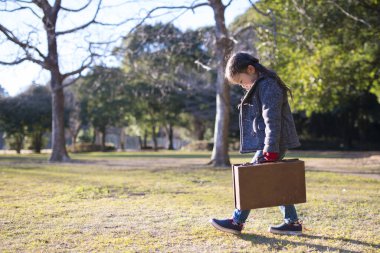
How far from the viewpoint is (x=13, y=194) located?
6.74 m

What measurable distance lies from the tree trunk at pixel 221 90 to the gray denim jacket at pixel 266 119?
868cm

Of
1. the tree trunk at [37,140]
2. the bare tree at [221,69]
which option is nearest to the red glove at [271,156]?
the bare tree at [221,69]

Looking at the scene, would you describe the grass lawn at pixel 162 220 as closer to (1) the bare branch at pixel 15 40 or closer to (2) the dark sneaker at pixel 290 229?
(2) the dark sneaker at pixel 290 229

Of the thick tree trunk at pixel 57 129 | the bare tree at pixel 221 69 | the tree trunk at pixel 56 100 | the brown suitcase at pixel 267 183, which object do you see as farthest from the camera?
the thick tree trunk at pixel 57 129

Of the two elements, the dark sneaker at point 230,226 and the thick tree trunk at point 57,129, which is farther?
the thick tree trunk at point 57,129

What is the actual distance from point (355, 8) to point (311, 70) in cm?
252

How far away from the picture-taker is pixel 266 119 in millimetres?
3779

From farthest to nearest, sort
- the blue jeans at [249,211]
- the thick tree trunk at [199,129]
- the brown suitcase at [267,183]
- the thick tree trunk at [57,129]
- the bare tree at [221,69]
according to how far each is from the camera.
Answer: the thick tree trunk at [199,129]
the thick tree trunk at [57,129]
the bare tree at [221,69]
the blue jeans at [249,211]
the brown suitcase at [267,183]

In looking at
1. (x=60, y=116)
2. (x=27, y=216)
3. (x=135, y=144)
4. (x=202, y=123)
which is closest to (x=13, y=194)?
(x=27, y=216)

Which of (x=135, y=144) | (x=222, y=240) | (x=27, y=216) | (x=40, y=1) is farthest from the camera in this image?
(x=135, y=144)

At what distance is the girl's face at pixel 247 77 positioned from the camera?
3973 millimetres

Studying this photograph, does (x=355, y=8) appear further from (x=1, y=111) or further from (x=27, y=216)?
(x=1, y=111)

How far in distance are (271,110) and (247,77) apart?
41cm

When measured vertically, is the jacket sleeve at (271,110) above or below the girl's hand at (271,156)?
above
